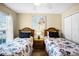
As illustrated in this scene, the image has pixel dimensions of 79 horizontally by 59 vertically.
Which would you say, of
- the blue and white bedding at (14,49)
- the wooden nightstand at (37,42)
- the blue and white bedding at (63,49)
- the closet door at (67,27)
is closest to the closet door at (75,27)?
the closet door at (67,27)

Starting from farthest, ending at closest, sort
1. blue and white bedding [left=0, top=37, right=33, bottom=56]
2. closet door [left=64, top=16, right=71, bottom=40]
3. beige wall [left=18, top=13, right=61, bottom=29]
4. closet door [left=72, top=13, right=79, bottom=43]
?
closet door [left=64, top=16, right=71, bottom=40]
beige wall [left=18, top=13, right=61, bottom=29]
closet door [left=72, top=13, right=79, bottom=43]
blue and white bedding [left=0, top=37, right=33, bottom=56]

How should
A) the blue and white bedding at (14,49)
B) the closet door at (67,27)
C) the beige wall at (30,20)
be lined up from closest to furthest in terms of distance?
the blue and white bedding at (14,49)
the beige wall at (30,20)
the closet door at (67,27)

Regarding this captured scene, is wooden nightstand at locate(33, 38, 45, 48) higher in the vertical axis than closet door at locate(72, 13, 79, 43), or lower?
lower

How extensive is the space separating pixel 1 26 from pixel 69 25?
1.88 metres

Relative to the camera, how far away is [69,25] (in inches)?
117

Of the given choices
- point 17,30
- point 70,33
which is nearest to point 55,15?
point 70,33

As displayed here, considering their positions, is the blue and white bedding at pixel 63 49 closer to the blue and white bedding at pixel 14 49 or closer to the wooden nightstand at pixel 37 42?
the wooden nightstand at pixel 37 42

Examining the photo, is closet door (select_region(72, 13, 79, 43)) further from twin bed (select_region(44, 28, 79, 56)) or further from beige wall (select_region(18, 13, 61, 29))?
beige wall (select_region(18, 13, 61, 29))

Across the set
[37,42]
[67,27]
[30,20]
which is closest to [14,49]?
[37,42]

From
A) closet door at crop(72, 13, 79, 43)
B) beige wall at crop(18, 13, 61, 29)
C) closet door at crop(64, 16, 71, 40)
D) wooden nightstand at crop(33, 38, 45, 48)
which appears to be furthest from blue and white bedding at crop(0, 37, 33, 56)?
closet door at crop(72, 13, 79, 43)

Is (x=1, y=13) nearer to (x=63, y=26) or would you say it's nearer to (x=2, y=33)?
(x=2, y=33)

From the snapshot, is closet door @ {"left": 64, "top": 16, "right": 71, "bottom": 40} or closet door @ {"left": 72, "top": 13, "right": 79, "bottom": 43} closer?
closet door @ {"left": 72, "top": 13, "right": 79, "bottom": 43}

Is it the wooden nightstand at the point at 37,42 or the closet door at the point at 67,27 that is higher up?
the closet door at the point at 67,27

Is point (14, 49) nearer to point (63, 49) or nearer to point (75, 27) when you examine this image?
point (63, 49)
